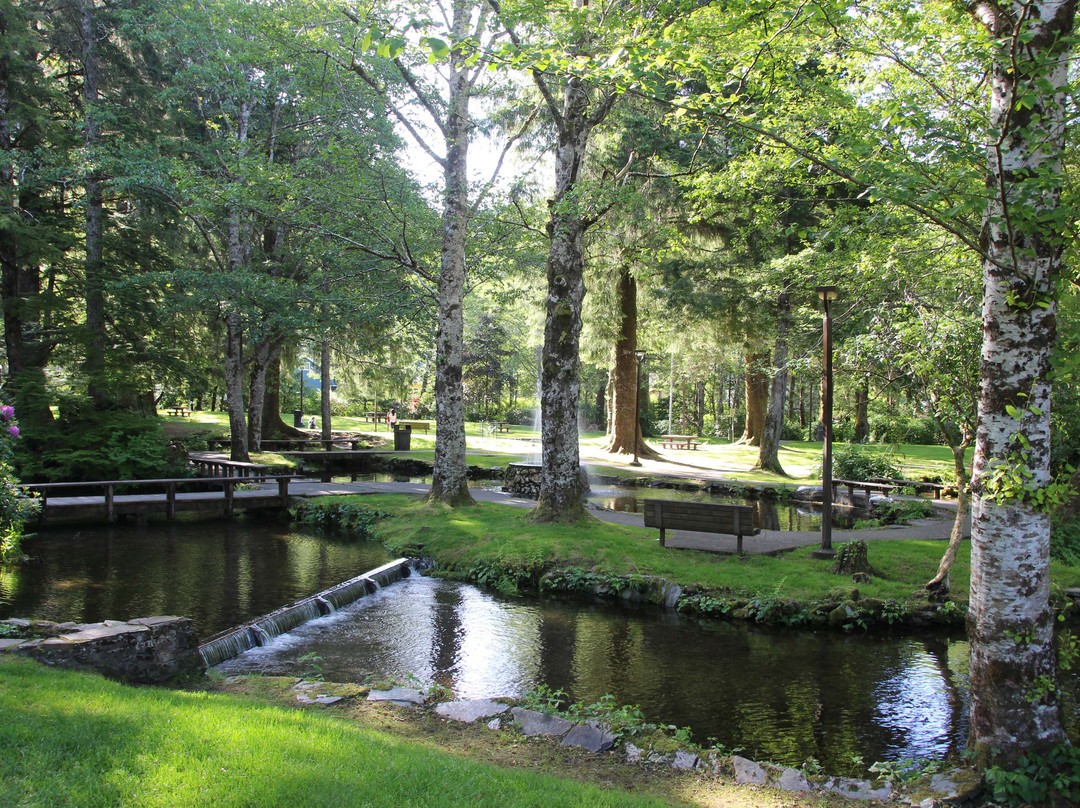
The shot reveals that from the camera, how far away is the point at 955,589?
9422mm

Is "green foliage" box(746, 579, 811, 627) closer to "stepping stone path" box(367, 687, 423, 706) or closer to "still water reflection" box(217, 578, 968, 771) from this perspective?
"still water reflection" box(217, 578, 968, 771)

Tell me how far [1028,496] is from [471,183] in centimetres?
1412

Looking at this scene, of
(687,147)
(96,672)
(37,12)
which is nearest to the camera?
(96,672)

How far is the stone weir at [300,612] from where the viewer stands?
745cm

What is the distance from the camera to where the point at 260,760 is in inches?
152

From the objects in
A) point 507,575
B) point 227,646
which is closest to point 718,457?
point 507,575

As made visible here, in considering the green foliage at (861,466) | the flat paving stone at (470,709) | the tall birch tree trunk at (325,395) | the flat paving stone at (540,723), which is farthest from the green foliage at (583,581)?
the tall birch tree trunk at (325,395)

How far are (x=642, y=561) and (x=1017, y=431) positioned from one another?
6751 millimetres

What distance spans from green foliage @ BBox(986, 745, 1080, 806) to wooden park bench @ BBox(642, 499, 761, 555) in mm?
6076

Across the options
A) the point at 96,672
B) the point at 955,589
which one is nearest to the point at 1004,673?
the point at 955,589

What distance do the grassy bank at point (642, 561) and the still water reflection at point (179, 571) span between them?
146 centimetres

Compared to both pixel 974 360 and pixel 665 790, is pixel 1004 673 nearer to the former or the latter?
pixel 665 790

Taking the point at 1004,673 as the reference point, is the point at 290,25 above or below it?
above

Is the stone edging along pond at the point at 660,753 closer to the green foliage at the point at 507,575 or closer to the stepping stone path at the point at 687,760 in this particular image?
the stepping stone path at the point at 687,760
